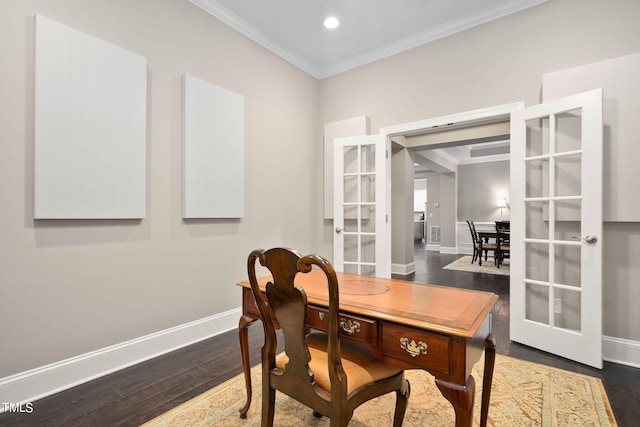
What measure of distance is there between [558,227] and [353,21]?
8.97ft

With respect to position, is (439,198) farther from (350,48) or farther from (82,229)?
(82,229)

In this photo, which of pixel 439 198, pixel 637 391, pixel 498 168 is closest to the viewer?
pixel 637 391

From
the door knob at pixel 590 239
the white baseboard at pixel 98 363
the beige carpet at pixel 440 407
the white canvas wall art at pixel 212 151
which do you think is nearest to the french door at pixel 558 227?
the door knob at pixel 590 239

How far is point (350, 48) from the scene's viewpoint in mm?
3607

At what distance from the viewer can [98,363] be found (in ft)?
6.92

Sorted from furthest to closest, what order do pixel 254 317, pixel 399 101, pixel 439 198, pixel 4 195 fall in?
pixel 439 198 < pixel 399 101 < pixel 4 195 < pixel 254 317

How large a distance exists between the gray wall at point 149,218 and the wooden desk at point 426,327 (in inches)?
55.0

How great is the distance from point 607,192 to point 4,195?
4144 millimetres

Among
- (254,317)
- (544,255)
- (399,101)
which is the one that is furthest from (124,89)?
(544,255)

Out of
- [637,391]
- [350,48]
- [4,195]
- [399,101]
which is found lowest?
[637,391]

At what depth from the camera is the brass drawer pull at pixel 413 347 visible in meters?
1.09

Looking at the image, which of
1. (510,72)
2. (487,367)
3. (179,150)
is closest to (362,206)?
(510,72)

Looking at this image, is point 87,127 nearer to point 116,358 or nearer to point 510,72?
point 116,358

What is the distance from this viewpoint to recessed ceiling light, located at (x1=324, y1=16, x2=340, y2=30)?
10.0 ft
